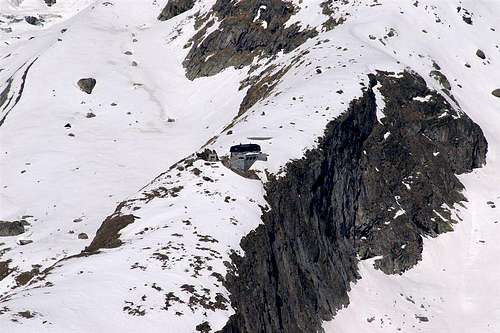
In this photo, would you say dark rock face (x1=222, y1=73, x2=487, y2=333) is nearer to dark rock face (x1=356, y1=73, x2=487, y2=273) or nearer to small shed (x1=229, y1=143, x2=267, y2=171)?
dark rock face (x1=356, y1=73, x2=487, y2=273)

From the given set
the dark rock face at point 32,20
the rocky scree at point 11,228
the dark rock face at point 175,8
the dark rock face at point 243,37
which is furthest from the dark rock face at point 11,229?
the dark rock face at point 32,20

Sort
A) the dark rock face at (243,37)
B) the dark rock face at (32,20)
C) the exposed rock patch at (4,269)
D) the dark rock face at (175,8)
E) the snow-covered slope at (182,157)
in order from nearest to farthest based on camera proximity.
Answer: the snow-covered slope at (182,157)
the exposed rock patch at (4,269)
the dark rock face at (243,37)
the dark rock face at (175,8)
the dark rock face at (32,20)

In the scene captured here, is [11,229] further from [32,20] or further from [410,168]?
[32,20]

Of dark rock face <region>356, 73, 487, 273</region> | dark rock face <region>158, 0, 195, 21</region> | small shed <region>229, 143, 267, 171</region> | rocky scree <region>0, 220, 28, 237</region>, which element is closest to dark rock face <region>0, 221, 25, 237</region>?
rocky scree <region>0, 220, 28, 237</region>

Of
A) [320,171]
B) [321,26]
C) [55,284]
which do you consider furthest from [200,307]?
[321,26]

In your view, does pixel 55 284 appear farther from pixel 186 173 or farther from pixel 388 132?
pixel 388 132

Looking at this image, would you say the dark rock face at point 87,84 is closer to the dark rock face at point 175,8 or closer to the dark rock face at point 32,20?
the dark rock face at point 175,8
